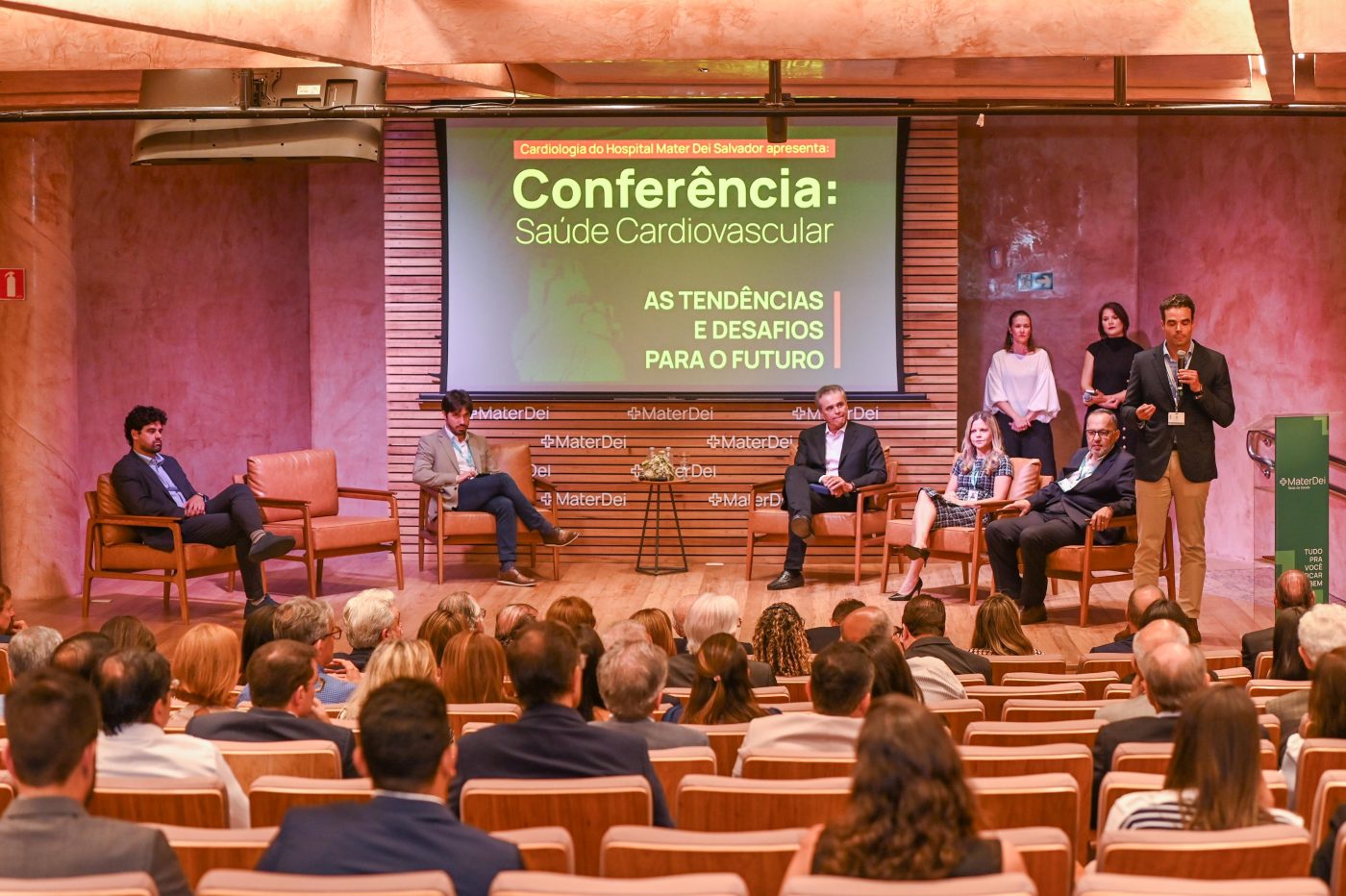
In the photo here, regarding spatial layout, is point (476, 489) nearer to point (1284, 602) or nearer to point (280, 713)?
point (1284, 602)

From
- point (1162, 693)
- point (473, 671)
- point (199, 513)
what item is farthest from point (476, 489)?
point (1162, 693)

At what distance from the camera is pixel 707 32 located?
246 inches

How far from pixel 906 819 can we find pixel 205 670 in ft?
8.43

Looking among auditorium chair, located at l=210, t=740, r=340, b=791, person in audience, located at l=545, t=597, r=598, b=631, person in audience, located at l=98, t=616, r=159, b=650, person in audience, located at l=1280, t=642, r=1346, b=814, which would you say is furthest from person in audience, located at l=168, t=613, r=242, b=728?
person in audience, located at l=1280, t=642, r=1346, b=814

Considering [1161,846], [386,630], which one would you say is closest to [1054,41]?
[386,630]

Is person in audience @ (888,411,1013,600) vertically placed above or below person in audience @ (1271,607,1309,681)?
above

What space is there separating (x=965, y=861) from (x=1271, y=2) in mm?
3472

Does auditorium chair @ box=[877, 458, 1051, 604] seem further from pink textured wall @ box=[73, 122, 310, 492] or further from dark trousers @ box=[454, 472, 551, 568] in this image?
pink textured wall @ box=[73, 122, 310, 492]

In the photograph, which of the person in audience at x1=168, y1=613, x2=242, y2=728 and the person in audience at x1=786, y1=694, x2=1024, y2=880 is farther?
the person in audience at x1=168, y1=613, x2=242, y2=728

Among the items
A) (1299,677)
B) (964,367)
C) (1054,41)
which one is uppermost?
(1054,41)

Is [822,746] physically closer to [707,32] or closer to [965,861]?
[965,861]

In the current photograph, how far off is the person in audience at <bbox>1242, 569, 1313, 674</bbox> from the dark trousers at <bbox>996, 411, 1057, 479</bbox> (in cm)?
449

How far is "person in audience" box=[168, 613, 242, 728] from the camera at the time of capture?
4.25 metres

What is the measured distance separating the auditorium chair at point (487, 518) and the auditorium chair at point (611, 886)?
7.37 meters
